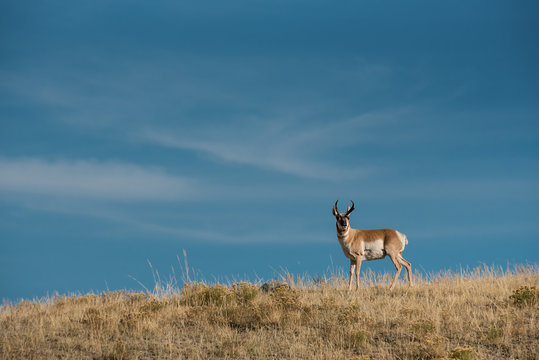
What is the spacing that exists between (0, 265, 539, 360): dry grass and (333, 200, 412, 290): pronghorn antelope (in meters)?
1.29

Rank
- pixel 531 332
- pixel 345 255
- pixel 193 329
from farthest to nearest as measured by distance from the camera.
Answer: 1. pixel 345 255
2. pixel 193 329
3. pixel 531 332

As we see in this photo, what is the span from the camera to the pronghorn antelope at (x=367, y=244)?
17.0 m

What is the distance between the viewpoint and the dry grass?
1083 centimetres

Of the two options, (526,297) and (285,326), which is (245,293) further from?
(526,297)

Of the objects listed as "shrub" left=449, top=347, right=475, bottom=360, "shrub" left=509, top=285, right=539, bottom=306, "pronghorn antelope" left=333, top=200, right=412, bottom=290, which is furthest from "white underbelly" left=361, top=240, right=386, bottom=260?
"shrub" left=449, top=347, right=475, bottom=360

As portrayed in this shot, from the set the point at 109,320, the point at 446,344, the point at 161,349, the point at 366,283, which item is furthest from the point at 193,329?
the point at 366,283

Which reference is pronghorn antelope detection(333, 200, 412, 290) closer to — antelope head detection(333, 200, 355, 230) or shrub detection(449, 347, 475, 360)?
antelope head detection(333, 200, 355, 230)

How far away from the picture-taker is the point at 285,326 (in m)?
12.3

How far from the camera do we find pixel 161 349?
1124 cm

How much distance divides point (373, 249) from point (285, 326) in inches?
232

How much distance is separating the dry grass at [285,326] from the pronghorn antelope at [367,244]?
1290mm

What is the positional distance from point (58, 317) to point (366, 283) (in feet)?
32.4

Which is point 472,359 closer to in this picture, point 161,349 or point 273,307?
point 273,307

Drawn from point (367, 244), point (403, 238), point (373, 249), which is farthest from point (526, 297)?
point (367, 244)
